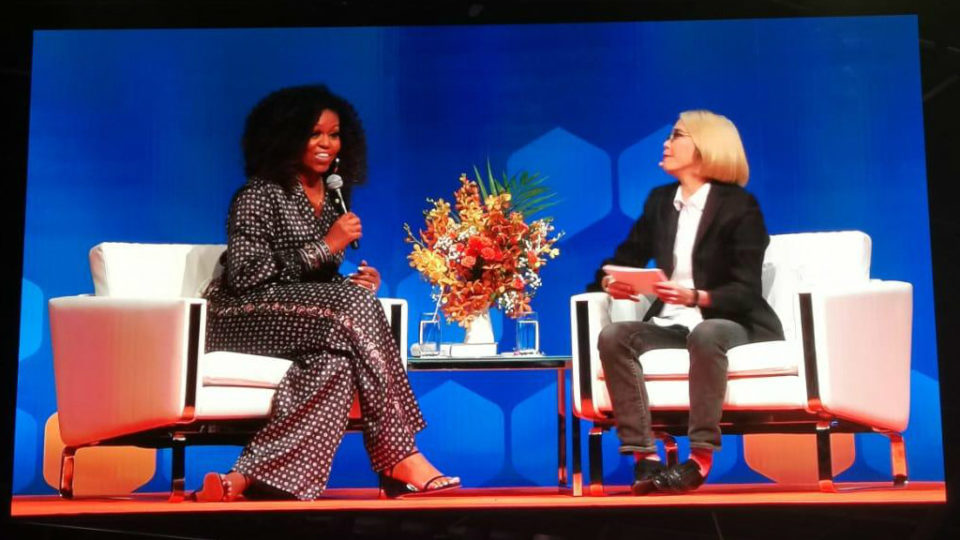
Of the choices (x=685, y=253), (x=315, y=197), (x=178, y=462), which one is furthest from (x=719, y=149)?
(x=178, y=462)

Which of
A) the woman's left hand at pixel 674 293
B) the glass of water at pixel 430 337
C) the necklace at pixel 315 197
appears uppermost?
the necklace at pixel 315 197

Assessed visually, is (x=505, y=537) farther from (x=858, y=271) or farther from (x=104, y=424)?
(x=858, y=271)

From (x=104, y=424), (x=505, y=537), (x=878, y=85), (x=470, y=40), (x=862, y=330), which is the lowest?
(x=505, y=537)

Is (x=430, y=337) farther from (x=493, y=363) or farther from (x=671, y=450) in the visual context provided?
(x=671, y=450)

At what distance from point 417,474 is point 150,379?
0.93m

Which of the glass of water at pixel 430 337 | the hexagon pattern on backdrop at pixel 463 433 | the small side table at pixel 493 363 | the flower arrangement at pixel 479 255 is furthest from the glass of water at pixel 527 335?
the hexagon pattern on backdrop at pixel 463 433

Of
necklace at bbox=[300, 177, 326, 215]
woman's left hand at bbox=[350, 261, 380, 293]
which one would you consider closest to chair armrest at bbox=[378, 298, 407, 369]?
woman's left hand at bbox=[350, 261, 380, 293]

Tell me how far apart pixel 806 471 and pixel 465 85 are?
2078 millimetres

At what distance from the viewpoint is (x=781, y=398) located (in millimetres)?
3738

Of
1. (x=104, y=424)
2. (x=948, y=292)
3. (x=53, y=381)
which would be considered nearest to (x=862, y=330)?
(x=948, y=292)

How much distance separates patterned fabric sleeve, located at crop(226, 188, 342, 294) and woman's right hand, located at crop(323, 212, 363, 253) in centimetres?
3

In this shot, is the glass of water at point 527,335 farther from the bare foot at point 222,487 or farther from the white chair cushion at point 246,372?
the bare foot at point 222,487

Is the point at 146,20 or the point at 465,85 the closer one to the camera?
the point at 146,20

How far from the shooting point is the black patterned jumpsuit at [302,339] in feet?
11.6
